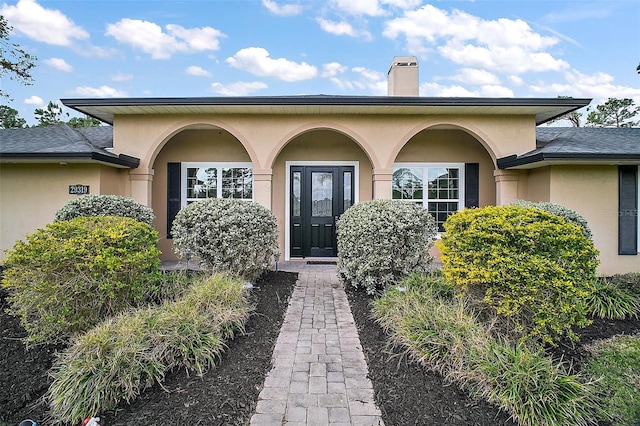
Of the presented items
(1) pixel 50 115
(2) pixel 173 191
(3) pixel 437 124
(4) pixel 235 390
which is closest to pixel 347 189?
(3) pixel 437 124

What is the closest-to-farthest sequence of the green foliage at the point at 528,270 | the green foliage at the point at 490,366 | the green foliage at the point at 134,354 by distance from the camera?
the green foliage at the point at 490,366, the green foliage at the point at 134,354, the green foliage at the point at 528,270

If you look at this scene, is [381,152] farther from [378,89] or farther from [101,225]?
[378,89]

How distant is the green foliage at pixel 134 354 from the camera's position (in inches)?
94.5

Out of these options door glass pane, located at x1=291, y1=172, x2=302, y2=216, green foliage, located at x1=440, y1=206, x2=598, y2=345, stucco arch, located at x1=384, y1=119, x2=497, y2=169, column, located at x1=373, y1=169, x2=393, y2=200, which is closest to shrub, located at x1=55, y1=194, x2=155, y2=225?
door glass pane, located at x1=291, y1=172, x2=302, y2=216

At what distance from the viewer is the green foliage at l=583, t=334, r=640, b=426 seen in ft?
8.06

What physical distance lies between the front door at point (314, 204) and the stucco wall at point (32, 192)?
15.9 ft

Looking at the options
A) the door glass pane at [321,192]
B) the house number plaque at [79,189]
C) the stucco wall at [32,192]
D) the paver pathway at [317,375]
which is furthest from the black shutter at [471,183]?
the stucco wall at [32,192]

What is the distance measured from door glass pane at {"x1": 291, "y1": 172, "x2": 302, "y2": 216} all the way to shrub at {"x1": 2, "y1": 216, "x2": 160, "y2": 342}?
5071 millimetres

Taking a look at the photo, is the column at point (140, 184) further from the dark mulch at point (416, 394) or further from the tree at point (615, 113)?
the tree at point (615, 113)

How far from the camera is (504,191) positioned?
7582 mm

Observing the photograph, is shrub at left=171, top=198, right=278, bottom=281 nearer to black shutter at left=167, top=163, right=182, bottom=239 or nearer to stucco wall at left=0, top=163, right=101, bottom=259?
black shutter at left=167, top=163, right=182, bottom=239

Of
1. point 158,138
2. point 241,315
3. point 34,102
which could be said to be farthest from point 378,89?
point 34,102

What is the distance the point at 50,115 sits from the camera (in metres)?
19.2

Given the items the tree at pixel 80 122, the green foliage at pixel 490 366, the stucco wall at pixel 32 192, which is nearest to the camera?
the green foliage at pixel 490 366
